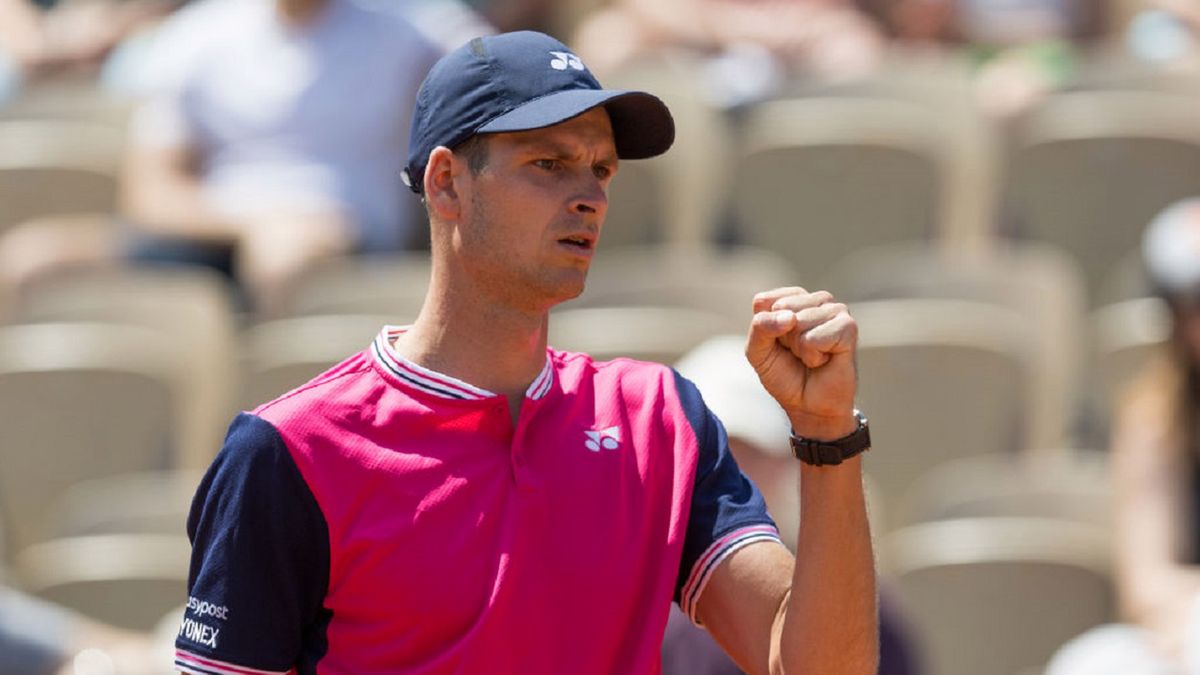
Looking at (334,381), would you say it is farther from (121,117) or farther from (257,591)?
(121,117)

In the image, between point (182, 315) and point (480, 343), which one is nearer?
point (480, 343)

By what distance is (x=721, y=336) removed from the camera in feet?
17.0

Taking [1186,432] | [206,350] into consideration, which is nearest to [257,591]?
[1186,432]

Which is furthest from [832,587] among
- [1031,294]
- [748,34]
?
[748,34]

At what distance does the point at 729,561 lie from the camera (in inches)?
88.1

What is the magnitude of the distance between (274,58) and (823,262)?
176 cm

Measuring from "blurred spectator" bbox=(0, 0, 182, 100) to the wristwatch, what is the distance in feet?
20.1

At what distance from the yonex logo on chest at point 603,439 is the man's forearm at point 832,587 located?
0.23 m

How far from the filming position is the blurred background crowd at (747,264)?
4.63m

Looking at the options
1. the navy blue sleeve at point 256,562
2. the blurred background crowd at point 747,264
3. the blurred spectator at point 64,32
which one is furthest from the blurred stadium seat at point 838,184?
the navy blue sleeve at point 256,562

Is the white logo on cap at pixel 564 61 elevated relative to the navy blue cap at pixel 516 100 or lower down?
elevated

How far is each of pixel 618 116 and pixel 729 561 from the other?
1.61ft

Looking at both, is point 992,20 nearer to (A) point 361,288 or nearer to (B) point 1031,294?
(B) point 1031,294

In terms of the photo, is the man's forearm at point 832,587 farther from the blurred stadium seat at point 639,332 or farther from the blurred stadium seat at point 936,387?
the blurred stadium seat at point 936,387
